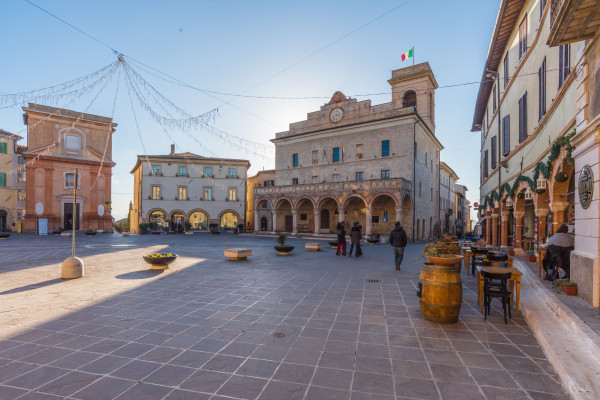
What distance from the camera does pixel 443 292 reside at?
4.91 metres

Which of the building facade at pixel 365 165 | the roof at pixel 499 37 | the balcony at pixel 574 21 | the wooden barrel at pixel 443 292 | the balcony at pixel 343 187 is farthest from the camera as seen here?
the building facade at pixel 365 165

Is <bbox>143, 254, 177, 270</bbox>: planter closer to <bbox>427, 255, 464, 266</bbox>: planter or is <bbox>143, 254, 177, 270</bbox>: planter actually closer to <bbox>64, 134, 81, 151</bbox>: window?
<bbox>427, 255, 464, 266</bbox>: planter

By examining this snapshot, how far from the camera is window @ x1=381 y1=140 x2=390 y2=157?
95.8 feet

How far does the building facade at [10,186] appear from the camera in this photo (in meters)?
29.8

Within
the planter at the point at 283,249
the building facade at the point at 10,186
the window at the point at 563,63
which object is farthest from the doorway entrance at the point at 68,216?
the window at the point at 563,63

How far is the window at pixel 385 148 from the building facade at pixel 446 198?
15.2 meters

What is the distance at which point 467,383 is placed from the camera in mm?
3193

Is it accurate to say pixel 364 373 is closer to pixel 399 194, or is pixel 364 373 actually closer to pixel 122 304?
pixel 122 304

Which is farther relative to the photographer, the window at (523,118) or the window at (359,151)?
the window at (359,151)

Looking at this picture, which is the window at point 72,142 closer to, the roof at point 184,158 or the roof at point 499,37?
the roof at point 184,158

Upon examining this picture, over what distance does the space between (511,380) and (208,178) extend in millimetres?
40333

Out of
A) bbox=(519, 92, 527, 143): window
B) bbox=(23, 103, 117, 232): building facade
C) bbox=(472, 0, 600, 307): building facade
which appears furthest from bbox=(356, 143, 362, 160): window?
bbox=(23, 103, 117, 232): building facade

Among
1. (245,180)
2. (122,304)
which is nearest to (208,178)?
(245,180)

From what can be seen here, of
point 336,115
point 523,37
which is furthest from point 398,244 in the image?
point 336,115
